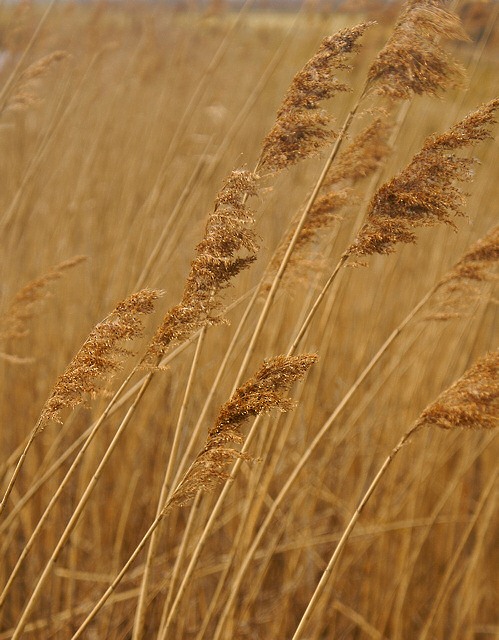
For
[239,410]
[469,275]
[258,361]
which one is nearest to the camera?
[239,410]

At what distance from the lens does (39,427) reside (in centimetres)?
71

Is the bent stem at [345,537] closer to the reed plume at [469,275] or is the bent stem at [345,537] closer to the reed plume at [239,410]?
the reed plume at [239,410]

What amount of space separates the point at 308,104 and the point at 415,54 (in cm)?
16

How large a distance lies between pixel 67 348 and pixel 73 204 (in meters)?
0.58

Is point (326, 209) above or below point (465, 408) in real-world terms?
above

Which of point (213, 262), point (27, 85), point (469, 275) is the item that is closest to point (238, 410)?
point (213, 262)

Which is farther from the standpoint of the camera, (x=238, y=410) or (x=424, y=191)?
(x=424, y=191)

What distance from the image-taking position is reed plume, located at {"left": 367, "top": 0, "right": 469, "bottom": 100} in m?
A: 0.80

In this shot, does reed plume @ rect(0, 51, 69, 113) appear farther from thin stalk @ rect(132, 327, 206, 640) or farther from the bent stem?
the bent stem

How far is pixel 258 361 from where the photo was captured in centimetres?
210

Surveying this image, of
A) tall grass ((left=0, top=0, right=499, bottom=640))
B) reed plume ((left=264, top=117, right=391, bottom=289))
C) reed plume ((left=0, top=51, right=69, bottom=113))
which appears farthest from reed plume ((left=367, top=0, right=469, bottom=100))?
reed plume ((left=0, top=51, right=69, bottom=113))

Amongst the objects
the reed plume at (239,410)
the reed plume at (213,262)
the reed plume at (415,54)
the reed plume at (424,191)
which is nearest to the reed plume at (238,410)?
the reed plume at (239,410)

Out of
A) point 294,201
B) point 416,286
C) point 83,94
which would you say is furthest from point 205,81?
point 83,94

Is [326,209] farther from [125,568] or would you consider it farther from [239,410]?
[125,568]
